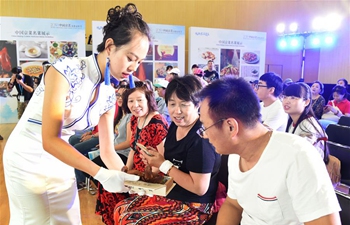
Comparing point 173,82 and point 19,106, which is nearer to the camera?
point 173,82

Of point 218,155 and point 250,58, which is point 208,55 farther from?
point 218,155

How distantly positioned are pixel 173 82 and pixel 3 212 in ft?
6.48

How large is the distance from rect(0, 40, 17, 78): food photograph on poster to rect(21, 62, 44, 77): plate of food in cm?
28

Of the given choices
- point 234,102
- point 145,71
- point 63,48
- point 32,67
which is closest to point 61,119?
point 234,102

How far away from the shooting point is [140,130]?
6.65 ft

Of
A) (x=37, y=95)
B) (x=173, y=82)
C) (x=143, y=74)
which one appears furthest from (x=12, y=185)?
(x=143, y=74)

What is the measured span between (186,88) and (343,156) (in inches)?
55.1

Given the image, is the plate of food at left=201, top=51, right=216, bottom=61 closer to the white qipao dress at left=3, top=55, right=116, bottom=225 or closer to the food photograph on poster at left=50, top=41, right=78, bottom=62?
the food photograph on poster at left=50, top=41, right=78, bottom=62

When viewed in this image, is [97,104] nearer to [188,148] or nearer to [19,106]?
[188,148]

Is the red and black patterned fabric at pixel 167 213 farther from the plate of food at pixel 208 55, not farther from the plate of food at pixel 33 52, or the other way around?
the plate of food at pixel 208 55

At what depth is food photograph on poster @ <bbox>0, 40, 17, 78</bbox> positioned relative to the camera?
557cm

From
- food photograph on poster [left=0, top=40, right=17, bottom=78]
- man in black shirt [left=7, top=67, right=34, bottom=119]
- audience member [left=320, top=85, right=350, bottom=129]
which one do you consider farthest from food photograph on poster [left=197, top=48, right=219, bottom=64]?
food photograph on poster [left=0, top=40, right=17, bottom=78]

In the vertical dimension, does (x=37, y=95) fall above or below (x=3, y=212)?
above

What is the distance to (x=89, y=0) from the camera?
275 inches
